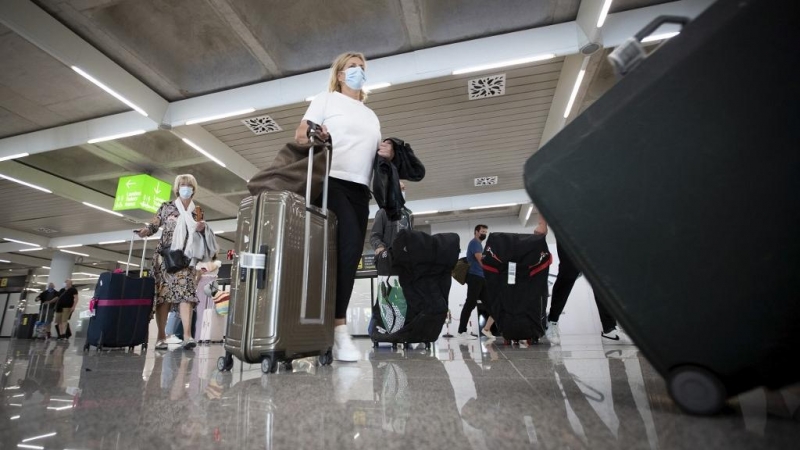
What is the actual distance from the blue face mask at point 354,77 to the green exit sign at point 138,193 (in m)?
7.57

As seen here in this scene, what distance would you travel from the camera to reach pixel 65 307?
32.2ft

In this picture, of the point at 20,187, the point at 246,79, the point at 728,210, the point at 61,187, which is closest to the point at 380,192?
the point at 728,210

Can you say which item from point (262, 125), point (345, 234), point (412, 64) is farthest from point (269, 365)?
point (262, 125)

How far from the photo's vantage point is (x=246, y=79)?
5.59 m

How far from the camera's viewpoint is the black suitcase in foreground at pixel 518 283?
3070 millimetres

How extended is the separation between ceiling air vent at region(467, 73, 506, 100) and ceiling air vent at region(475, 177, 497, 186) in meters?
3.59

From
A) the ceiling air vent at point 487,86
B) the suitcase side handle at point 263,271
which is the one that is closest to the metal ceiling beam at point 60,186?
the ceiling air vent at point 487,86

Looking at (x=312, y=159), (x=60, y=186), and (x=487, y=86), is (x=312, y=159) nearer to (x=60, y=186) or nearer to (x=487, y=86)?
(x=487, y=86)

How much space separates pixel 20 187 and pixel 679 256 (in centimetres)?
1276

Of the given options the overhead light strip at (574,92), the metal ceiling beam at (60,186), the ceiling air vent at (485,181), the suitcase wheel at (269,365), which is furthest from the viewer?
the ceiling air vent at (485,181)

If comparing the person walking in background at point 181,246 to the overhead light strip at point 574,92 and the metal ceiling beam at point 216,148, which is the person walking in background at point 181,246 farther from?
the overhead light strip at point 574,92

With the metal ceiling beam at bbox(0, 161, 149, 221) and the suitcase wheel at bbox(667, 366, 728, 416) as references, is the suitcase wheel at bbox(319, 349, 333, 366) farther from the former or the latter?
the metal ceiling beam at bbox(0, 161, 149, 221)

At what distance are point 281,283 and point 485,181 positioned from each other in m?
8.60

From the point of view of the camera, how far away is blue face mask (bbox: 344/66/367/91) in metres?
2.04
